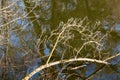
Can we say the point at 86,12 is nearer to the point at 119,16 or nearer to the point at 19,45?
the point at 119,16

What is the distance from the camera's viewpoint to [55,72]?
794cm

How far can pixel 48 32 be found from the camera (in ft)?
35.1

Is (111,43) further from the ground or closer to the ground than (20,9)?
closer to the ground

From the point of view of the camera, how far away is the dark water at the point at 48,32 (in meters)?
8.30

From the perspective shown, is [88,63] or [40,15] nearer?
[88,63]

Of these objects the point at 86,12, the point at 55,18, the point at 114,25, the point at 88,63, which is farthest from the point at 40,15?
the point at 88,63

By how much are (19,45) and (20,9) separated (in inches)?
39.9

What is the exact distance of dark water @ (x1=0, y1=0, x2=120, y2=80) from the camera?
8305mm

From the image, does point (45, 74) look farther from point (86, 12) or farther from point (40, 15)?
point (86, 12)

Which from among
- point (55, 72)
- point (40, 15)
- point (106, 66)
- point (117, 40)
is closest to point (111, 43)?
point (117, 40)

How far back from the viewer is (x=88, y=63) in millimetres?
8523

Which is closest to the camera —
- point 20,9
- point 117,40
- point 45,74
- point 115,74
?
point 45,74

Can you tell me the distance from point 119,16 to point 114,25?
3.31 ft

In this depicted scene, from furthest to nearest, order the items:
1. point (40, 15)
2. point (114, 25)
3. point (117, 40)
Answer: point (40, 15) → point (114, 25) → point (117, 40)
